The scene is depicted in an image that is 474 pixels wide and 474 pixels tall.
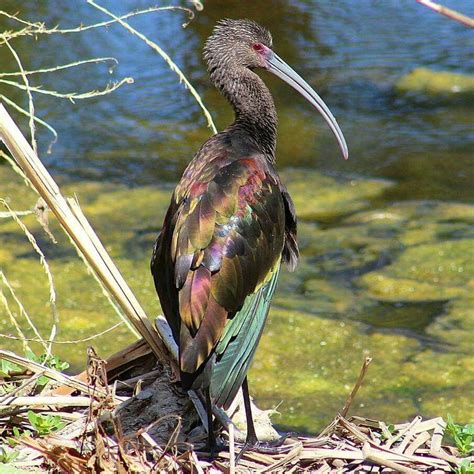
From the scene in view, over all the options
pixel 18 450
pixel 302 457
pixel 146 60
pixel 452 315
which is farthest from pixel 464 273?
pixel 146 60

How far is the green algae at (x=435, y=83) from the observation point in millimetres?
8406

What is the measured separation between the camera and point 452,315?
216 inches

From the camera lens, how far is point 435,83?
850 centimetres

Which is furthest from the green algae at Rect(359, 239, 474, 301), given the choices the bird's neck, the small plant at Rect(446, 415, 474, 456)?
the small plant at Rect(446, 415, 474, 456)

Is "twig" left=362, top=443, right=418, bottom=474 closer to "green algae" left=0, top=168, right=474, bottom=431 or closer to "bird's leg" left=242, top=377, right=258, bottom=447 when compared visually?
"bird's leg" left=242, top=377, right=258, bottom=447

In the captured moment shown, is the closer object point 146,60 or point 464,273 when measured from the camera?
point 464,273

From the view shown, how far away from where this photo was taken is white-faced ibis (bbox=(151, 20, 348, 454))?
115 inches

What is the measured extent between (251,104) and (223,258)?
1037mm

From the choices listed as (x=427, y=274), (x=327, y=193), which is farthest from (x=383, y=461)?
(x=327, y=193)

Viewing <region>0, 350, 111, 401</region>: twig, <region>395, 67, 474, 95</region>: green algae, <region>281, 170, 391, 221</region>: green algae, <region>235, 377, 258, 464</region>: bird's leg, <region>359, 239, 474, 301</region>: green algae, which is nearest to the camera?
<region>0, 350, 111, 401</region>: twig

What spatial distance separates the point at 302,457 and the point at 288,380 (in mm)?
2291

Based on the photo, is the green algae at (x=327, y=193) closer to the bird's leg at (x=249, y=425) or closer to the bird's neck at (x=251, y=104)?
the bird's neck at (x=251, y=104)

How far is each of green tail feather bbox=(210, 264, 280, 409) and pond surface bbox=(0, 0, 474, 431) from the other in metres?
1.74

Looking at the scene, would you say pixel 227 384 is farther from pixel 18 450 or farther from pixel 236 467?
pixel 18 450
